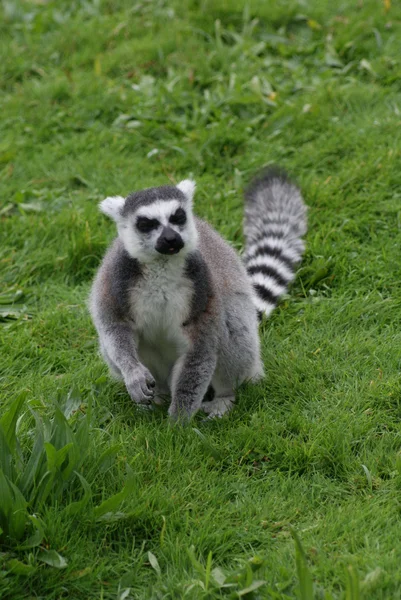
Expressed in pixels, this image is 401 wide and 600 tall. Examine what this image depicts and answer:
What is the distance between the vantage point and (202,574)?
321cm

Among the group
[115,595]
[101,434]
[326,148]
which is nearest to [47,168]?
[326,148]

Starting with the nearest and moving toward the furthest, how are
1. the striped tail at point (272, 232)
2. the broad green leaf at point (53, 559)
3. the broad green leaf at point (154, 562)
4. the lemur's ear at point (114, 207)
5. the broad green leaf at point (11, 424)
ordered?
the broad green leaf at point (53, 559)
the broad green leaf at point (154, 562)
the broad green leaf at point (11, 424)
the lemur's ear at point (114, 207)
the striped tail at point (272, 232)

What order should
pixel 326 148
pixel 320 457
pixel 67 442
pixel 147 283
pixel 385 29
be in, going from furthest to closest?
1. pixel 385 29
2. pixel 326 148
3. pixel 147 283
4. pixel 320 457
5. pixel 67 442

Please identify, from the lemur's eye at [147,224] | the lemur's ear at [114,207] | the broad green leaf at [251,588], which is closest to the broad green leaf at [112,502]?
the broad green leaf at [251,588]

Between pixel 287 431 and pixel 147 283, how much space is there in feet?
3.37

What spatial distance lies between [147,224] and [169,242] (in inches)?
8.4

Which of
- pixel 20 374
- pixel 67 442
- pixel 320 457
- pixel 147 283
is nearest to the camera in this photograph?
pixel 67 442

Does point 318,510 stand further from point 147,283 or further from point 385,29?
point 385,29

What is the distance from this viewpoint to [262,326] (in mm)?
5176

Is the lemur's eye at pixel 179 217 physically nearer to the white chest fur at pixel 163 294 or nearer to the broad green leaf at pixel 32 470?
the white chest fur at pixel 163 294

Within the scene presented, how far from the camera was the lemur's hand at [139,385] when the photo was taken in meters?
4.15

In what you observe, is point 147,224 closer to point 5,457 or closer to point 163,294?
point 163,294

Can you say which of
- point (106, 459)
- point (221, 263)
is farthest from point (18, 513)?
point (221, 263)

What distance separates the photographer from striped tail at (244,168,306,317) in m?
5.29
